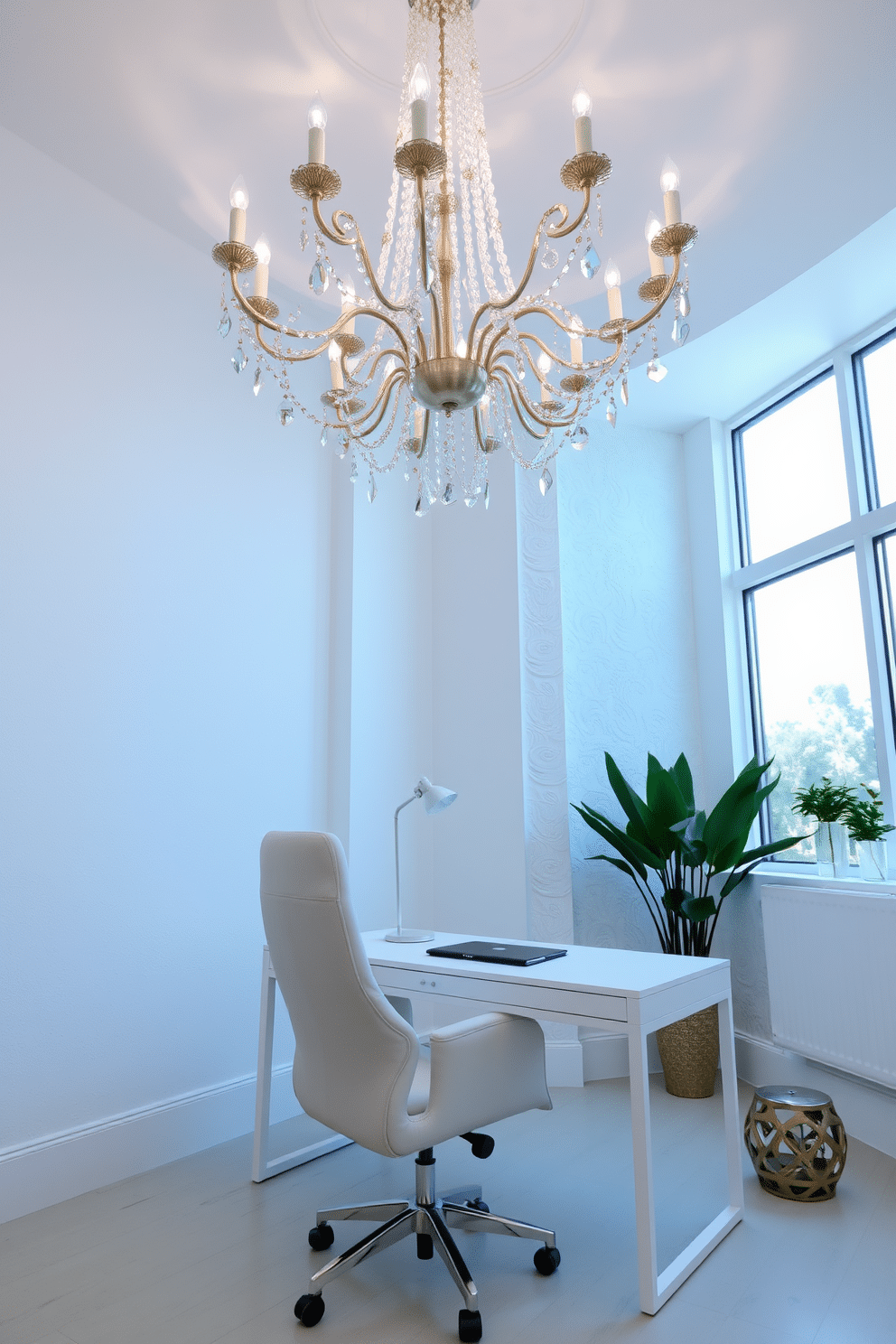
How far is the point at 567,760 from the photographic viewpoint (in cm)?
365

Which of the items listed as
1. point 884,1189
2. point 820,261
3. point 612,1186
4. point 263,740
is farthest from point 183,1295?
point 820,261

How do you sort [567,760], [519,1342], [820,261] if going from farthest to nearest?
[567,760] < [820,261] < [519,1342]

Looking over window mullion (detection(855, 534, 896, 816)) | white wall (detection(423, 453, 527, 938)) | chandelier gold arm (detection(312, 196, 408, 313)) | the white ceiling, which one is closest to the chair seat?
white wall (detection(423, 453, 527, 938))

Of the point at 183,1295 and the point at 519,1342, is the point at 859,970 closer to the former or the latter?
the point at 519,1342

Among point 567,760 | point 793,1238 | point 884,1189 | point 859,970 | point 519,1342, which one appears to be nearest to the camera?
point 519,1342

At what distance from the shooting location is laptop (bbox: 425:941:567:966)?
2.14 meters

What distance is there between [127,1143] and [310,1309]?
3.50 ft

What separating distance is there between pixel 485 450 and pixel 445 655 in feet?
5.74

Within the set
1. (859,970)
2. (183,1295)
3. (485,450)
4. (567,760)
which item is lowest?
(183,1295)

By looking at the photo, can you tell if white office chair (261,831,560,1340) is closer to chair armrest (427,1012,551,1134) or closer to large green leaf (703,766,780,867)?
chair armrest (427,1012,551,1134)

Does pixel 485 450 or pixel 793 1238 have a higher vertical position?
pixel 485 450

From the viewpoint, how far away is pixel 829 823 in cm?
313

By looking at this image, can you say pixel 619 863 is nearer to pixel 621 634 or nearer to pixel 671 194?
pixel 621 634

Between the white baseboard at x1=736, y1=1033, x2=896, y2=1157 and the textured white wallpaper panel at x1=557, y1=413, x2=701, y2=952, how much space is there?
581 millimetres
